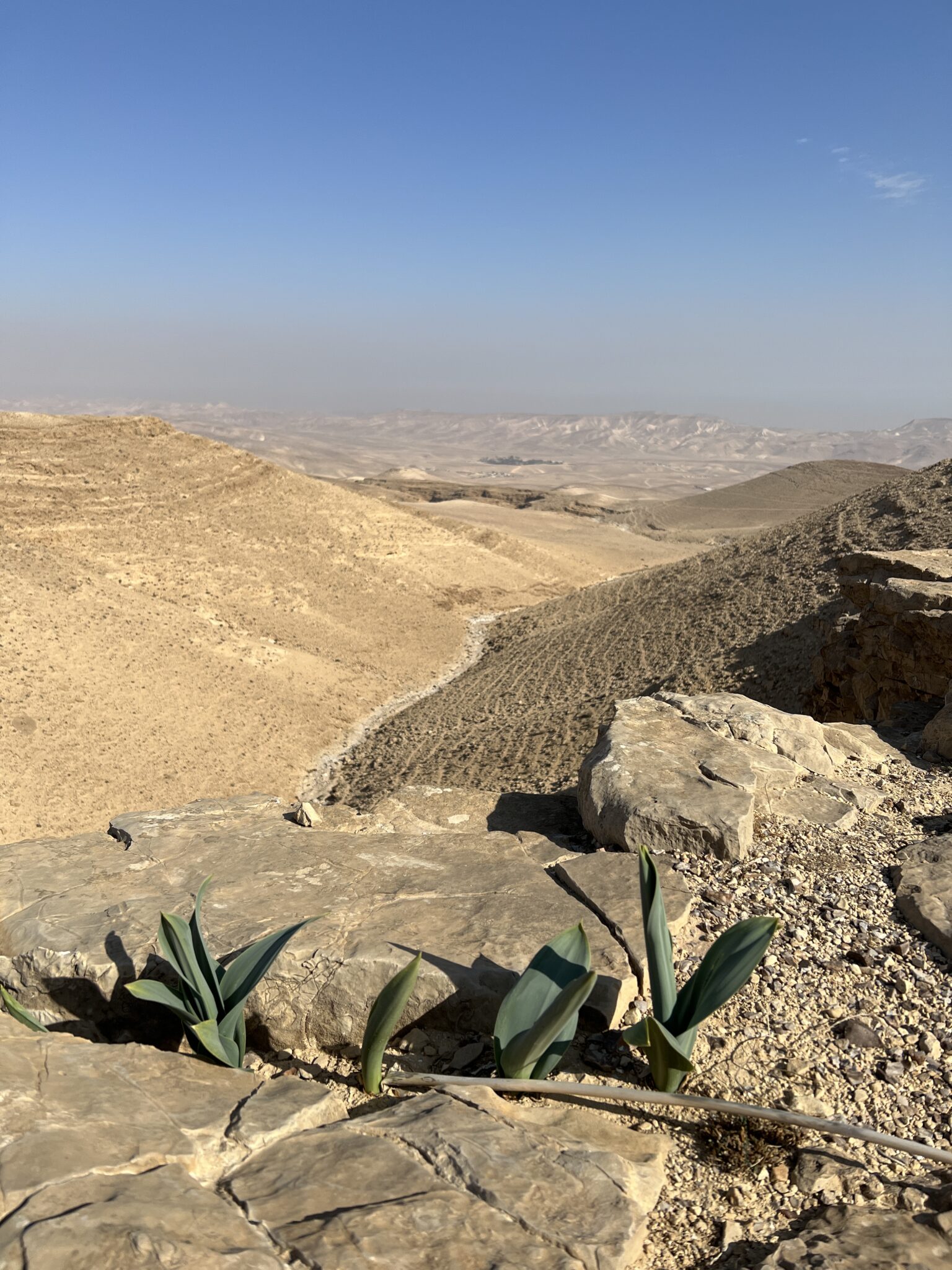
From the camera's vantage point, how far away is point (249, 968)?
127 inches

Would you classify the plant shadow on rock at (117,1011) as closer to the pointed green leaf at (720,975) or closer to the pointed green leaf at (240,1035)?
the pointed green leaf at (240,1035)

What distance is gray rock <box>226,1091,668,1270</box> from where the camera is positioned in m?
2.11

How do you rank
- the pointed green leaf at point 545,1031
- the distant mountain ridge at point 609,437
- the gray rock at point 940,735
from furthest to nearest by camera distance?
the distant mountain ridge at point 609,437 → the gray rock at point 940,735 → the pointed green leaf at point 545,1031

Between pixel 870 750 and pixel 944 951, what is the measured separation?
2731 mm

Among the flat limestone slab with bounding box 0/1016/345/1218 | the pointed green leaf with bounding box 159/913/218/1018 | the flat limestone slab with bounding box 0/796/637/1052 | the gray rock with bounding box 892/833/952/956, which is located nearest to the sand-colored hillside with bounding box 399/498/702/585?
the gray rock with bounding box 892/833/952/956

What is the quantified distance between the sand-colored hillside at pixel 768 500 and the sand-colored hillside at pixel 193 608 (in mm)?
18629

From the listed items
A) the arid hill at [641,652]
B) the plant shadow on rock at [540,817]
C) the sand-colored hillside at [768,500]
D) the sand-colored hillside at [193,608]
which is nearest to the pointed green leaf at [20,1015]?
the plant shadow on rock at [540,817]

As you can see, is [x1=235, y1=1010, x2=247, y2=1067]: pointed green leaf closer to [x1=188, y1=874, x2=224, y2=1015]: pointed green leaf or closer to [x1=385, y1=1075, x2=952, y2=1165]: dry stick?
[x1=188, y1=874, x2=224, y2=1015]: pointed green leaf

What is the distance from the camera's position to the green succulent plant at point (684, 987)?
2.86 m

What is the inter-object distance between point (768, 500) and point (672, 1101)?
53.0 m

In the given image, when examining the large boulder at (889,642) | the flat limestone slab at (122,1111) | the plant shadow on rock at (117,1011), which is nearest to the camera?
the flat limestone slab at (122,1111)

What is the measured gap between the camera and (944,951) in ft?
12.2

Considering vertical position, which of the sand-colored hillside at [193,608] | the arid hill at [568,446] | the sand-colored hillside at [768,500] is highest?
the arid hill at [568,446]

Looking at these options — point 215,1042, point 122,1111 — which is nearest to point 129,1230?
point 122,1111
